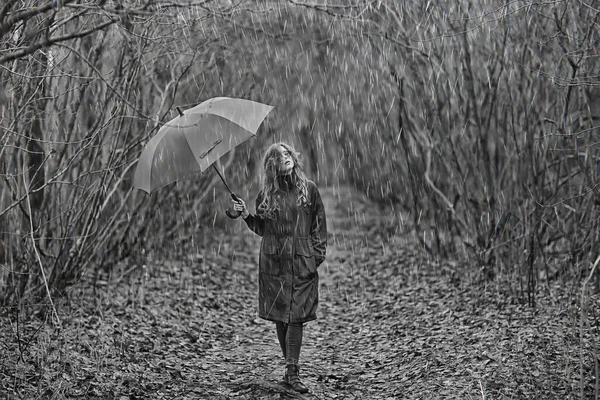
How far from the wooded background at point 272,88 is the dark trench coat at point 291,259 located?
1.65 metres

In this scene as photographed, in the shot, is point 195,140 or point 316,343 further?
point 316,343

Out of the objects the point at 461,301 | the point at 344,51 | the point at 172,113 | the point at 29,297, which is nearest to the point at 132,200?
the point at 172,113

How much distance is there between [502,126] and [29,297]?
18.9ft

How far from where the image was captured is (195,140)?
4949mm

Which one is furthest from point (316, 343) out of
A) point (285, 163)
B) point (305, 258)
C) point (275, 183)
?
point (285, 163)

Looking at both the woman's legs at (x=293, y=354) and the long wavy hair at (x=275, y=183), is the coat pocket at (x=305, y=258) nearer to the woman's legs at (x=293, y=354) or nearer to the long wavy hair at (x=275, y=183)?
the long wavy hair at (x=275, y=183)

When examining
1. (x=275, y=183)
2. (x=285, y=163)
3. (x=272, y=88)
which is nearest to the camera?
(x=285, y=163)

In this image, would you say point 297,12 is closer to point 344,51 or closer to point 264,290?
point 344,51

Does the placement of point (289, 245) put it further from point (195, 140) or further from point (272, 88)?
point (272, 88)

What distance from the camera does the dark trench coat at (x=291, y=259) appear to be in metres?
5.15

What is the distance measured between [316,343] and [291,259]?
2.29 metres

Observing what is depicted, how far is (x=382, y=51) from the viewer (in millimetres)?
9047

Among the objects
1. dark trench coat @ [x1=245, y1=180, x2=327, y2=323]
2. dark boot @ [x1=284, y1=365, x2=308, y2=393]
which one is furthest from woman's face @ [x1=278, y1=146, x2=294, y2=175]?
dark boot @ [x1=284, y1=365, x2=308, y2=393]

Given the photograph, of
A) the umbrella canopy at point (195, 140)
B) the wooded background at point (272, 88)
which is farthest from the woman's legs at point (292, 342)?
the wooded background at point (272, 88)
